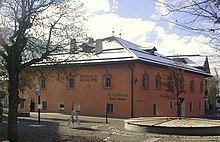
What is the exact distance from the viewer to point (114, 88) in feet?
133

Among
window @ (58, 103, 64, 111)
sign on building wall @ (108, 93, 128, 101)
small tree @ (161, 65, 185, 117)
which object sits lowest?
window @ (58, 103, 64, 111)

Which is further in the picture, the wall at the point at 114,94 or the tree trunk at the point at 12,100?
the wall at the point at 114,94

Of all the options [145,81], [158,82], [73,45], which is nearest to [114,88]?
[145,81]

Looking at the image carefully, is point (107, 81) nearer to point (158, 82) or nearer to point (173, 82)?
point (158, 82)

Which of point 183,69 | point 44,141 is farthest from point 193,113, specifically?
point 44,141

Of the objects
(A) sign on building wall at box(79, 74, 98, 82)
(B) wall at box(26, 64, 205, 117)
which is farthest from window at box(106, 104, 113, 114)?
(A) sign on building wall at box(79, 74, 98, 82)

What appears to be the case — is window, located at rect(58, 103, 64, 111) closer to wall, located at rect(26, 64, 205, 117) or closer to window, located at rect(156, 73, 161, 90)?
wall, located at rect(26, 64, 205, 117)

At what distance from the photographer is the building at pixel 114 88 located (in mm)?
39375

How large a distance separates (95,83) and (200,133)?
2128cm

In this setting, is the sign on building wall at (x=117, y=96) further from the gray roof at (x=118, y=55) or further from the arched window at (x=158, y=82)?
the arched window at (x=158, y=82)

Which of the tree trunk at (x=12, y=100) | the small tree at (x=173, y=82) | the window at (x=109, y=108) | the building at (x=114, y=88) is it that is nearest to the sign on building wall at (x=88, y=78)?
the building at (x=114, y=88)

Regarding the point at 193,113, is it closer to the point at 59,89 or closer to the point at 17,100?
the point at 59,89

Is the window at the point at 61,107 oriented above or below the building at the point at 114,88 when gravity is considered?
below

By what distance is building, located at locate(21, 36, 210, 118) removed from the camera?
1550 inches
